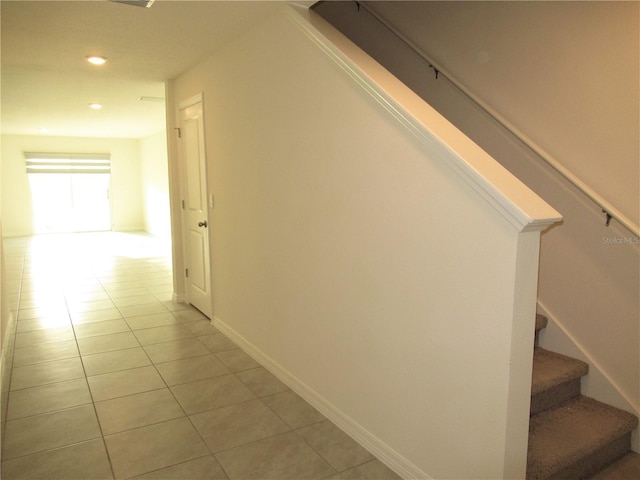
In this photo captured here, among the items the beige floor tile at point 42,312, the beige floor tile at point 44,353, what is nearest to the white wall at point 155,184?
the beige floor tile at point 42,312

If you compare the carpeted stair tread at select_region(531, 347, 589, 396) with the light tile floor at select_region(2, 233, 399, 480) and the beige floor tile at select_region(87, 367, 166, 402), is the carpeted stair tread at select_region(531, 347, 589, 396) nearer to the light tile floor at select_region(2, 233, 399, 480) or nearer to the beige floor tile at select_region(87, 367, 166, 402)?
the light tile floor at select_region(2, 233, 399, 480)

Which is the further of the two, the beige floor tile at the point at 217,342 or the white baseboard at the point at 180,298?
the white baseboard at the point at 180,298

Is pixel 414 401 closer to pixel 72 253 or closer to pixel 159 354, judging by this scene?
pixel 159 354

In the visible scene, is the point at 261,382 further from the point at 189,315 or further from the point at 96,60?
the point at 96,60

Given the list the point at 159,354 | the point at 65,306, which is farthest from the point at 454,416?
the point at 65,306

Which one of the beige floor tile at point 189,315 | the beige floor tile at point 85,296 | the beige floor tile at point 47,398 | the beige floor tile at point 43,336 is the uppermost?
the beige floor tile at point 85,296

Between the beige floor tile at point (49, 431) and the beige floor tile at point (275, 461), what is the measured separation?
0.80 m

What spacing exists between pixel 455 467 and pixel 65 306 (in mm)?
4380

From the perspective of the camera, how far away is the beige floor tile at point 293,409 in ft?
8.45

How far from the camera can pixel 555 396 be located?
7.86 feet

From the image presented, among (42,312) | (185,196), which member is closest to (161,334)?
(185,196)

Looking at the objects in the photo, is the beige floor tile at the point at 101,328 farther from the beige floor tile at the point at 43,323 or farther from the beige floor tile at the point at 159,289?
the beige floor tile at the point at 159,289

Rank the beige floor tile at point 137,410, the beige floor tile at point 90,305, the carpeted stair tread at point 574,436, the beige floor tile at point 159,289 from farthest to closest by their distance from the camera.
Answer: the beige floor tile at point 159,289, the beige floor tile at point 90,305, the beige floor tile at point 137,410, the carpeted stair tread at point 574,436

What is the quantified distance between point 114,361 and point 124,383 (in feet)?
1.38
